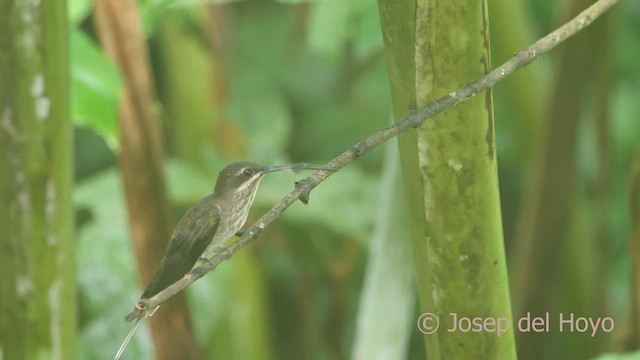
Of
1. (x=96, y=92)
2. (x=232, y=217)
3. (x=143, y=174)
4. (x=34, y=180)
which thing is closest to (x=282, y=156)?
(x=96, y=92)

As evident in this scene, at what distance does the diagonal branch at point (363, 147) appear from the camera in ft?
0.91

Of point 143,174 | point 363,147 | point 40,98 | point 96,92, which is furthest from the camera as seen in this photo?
point 96,92

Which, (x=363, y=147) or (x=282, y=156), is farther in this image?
(x=282, y=156)

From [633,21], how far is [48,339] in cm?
125

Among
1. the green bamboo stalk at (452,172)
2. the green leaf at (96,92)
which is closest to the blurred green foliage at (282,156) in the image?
the green leaf at (96,92)

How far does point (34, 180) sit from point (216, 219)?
0.46 feet

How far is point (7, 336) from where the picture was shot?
1.46 feet

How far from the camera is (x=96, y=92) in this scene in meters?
0.76

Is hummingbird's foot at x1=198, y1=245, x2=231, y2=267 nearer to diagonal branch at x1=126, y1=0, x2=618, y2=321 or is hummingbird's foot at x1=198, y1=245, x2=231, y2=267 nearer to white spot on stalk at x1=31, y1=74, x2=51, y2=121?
diagonal branch at x1=126, y1=0, x2=618, y2=321

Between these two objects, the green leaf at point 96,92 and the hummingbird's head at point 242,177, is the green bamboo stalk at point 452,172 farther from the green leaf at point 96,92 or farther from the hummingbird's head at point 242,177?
the green leaf at point 96,92

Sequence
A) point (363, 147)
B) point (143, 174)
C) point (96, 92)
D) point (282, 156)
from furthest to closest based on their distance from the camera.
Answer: point (282, 156) < point (96, 92) < point (143, 174) < point (363, 147)

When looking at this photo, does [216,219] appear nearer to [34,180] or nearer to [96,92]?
[34,180]

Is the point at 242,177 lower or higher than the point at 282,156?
lower

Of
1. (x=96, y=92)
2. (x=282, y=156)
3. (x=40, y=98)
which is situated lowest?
(x=40, y=98)
